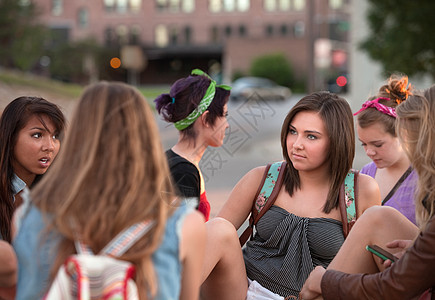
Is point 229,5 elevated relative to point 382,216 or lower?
elevated

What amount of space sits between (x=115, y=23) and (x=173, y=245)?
69.4 metres

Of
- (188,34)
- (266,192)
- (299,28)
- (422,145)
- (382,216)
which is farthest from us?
(188,34)

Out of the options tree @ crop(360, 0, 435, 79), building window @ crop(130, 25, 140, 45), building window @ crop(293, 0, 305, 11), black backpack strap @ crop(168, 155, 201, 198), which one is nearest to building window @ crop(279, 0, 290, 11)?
building window @ crop(293, 0, 305, 11)

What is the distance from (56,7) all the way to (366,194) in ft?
234

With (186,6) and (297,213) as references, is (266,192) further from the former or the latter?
(186,6)

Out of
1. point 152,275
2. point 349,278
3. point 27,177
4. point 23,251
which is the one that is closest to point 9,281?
point 23,251

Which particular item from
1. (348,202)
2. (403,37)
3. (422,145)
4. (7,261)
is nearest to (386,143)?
(348,202)

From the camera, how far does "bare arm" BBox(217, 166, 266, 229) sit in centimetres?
334

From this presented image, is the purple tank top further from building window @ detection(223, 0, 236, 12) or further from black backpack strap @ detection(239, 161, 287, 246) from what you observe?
building window @ detection(223, 0, 236, 12)

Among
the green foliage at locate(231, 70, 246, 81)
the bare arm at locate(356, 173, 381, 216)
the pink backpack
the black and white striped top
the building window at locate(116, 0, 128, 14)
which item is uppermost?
the building window at locate(116, 0, 128, 14)

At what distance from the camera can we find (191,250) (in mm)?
1984

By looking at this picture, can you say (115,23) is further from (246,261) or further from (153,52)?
(246,261)

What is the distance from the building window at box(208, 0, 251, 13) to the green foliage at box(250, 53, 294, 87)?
11.8 metres

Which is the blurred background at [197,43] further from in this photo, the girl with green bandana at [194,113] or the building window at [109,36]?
the girl with green bandana at [194,113]
